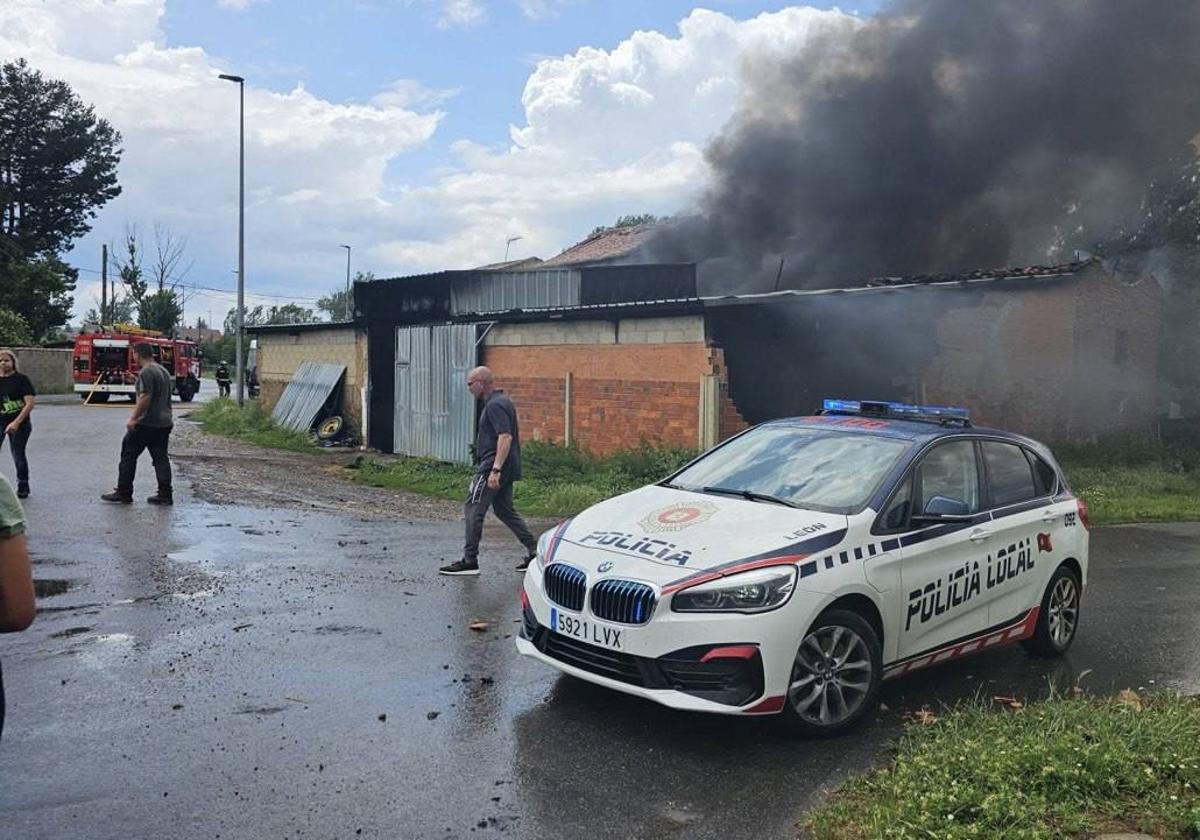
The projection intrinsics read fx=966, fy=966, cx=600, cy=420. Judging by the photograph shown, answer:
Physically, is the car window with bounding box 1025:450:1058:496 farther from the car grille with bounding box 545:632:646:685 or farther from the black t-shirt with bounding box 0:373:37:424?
the black t-shirt with bounding box 0:373:37:424

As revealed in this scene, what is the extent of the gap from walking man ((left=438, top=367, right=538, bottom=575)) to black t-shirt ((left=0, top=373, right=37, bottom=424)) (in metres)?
5.54

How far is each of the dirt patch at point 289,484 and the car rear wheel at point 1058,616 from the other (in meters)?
6.86

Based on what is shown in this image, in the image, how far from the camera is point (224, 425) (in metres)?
22.7

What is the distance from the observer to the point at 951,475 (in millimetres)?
5395

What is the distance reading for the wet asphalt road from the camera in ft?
12.0

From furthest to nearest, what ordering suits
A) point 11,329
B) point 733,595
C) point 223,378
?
point 11,329 < point 223,378 < point 733,595

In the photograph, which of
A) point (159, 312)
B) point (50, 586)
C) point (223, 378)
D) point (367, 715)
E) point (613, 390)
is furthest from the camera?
point (159, 312)

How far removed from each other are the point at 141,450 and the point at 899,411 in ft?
27.1

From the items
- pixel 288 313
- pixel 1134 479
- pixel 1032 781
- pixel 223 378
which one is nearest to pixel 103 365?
pixel 223 378

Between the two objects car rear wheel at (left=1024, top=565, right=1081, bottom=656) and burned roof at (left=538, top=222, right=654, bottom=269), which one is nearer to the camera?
car rear wheel at (left=1024, top=565, right=1081, bottom=656)

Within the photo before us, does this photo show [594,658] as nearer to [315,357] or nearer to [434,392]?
[434,392]

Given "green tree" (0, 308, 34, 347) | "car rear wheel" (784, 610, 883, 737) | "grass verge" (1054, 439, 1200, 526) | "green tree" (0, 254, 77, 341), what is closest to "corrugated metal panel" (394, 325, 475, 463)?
"grass verge" (1054, 439, 1200, 526)

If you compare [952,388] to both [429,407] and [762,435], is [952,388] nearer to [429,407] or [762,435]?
[429,407]

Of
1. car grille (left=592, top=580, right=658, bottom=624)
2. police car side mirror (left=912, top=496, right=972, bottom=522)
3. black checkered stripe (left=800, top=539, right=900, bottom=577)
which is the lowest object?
car grille (left=592, top=580, right=658, bottom=624)
